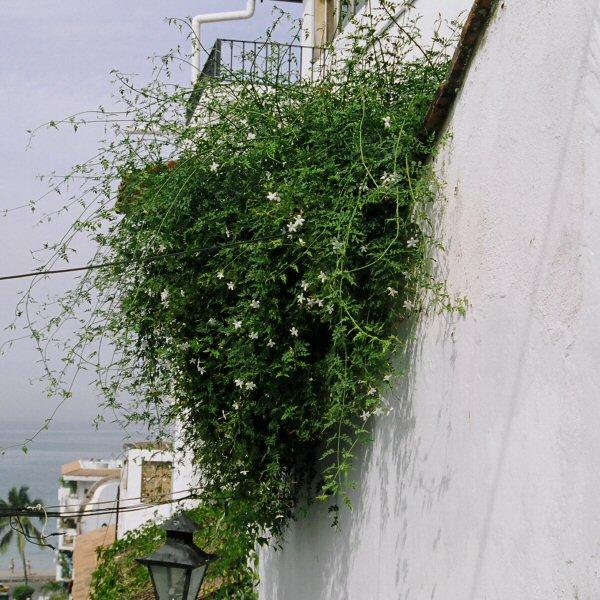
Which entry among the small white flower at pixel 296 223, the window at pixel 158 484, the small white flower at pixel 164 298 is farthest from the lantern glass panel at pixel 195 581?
the small white flower at pixel 296 223

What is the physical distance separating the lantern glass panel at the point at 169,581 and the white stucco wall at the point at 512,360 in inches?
46.3

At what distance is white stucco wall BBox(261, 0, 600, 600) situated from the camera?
10.4 feet

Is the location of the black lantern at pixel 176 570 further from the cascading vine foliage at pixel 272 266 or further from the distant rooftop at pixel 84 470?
the distant rooftop at pixel 84 470

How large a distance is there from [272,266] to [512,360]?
5.43ft

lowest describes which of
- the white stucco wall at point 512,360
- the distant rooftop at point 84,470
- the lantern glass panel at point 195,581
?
the distant rooftop at point 84,470

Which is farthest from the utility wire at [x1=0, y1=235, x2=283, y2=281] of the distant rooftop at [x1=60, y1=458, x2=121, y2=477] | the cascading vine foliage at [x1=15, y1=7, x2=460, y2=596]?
the distant rooftop at [x1=60, y1=458, x2=121, y2=477]

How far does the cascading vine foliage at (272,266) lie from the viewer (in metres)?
4.69

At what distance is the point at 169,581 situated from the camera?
18.5 feet

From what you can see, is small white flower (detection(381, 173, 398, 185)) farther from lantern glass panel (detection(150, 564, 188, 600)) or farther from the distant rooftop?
the distant rooftop

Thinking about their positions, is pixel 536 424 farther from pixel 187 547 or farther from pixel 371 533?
pixel 187 547

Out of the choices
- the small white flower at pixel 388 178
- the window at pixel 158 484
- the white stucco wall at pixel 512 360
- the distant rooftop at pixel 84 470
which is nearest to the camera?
the white stucco wall at pixel 512 360

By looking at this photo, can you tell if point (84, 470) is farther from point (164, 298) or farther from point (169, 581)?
point (164, 298)

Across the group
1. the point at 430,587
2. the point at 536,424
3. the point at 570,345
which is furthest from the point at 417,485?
the point at 570,345

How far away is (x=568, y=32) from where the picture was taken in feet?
11.4
